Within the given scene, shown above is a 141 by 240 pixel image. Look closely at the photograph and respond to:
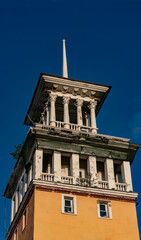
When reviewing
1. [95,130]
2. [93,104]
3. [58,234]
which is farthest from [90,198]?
[93,104]

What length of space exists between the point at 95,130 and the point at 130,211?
10634 mm

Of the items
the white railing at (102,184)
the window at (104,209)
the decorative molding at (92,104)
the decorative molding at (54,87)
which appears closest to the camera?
the window at (104,209)

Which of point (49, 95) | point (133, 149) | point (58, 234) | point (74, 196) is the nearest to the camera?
point (58, 234)

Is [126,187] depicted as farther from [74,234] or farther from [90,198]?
[74,234]

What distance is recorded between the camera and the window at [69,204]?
5247 cm

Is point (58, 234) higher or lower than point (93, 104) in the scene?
lower

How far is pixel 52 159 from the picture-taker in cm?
5600

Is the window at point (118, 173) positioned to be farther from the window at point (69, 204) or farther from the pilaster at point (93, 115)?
the window at point (69, 204)

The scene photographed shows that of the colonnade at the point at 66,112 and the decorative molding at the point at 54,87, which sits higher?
the decorative molding at the point at 54,87

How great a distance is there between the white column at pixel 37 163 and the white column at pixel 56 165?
1.28 metres

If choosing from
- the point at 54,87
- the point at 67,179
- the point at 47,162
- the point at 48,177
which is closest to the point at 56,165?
the point at 48,177

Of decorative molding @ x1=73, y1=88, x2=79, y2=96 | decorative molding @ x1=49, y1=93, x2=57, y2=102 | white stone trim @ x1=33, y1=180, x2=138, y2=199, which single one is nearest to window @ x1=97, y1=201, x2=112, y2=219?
white stone trim @ x1=33, y1=180, x2=138, y2=199

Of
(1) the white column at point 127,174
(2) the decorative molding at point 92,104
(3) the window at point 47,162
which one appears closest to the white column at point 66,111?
(2) the decorative molding at point 92,104

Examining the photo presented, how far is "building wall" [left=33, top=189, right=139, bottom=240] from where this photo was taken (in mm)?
50438
